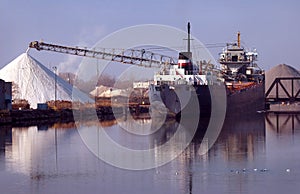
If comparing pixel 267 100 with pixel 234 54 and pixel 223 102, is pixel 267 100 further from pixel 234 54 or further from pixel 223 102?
pixel 223 102

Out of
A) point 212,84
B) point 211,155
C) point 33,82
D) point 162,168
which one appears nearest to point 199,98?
point 212,84

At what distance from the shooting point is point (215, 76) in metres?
27.2

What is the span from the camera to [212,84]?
82.1 ft

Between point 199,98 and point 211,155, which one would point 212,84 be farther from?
point 211,155

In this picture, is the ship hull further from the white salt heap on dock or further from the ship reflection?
the white salt heap on dock

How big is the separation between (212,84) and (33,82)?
440 inches

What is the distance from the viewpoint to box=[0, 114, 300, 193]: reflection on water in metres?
8.41

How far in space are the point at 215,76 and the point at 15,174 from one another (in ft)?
59.9

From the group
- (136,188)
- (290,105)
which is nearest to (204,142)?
(136,188)

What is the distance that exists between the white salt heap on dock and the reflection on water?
1543 centimetres

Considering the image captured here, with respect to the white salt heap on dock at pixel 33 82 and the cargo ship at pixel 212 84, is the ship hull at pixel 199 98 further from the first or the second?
the white salt heap on dock at pixel 33 82

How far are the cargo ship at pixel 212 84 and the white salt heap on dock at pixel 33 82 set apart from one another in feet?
22.9

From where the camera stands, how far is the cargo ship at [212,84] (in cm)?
2369

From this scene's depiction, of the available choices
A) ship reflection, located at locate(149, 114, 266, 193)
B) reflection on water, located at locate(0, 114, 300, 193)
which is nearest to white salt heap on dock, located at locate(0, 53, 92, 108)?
ship reflection, located at locate(149, 114, 266, 193)
